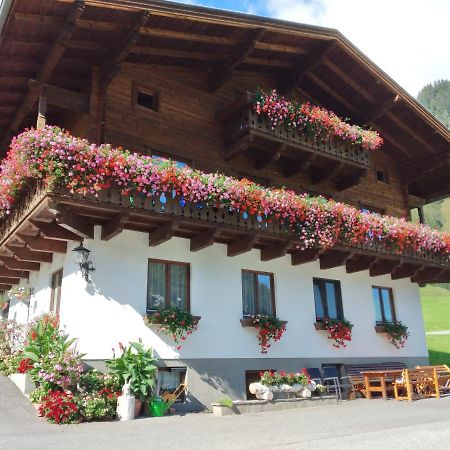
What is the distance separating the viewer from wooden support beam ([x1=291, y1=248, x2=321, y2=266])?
1489 centimetres

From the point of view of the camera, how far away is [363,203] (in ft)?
64.0

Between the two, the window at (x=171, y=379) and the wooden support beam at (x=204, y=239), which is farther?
the wooden support beam at (x=204, y=239)

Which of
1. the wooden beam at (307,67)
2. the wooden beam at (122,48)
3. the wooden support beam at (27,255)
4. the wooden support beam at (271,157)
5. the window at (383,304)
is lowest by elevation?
the window at (383,304)

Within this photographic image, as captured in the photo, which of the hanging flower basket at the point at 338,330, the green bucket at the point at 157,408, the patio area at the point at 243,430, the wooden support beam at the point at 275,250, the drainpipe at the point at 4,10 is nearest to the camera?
the patio area at the point at 243,430

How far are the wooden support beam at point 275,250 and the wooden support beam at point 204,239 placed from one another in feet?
7.27

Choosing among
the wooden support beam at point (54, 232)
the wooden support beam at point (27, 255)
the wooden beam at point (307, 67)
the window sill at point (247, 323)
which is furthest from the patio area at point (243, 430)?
the wooden beam at point (307, 67)

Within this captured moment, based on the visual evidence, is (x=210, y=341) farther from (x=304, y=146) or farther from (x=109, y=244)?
(x=304, y=146)

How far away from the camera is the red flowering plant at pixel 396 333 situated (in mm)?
17531

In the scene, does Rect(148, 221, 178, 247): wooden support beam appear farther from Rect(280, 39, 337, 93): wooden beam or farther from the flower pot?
Rect(280, 39, 337, 93): wooden beam

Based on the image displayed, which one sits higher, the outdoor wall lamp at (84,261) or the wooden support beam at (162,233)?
the wooden support beam at (162,233)

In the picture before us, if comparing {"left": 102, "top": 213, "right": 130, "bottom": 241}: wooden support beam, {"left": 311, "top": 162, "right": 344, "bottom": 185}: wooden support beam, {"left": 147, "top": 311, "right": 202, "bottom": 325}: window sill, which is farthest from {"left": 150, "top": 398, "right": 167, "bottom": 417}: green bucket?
{"left": 311, "top": 162, "right": 344, "bottom": 185}: wooden support beam

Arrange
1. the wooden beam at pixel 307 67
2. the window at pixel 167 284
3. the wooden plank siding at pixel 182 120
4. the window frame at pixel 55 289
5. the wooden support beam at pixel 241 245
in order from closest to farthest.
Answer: the window at pixel 167 284 → the window frame at pixel 55 289 → the wooden support beam at pixel 241 245 → the wooden plank siding at pixel 182 120 → the wooden beam at pixel 307 67

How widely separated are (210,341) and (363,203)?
9.28m

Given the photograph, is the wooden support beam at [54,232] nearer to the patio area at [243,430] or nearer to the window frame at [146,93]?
the patio area at [243,430]
